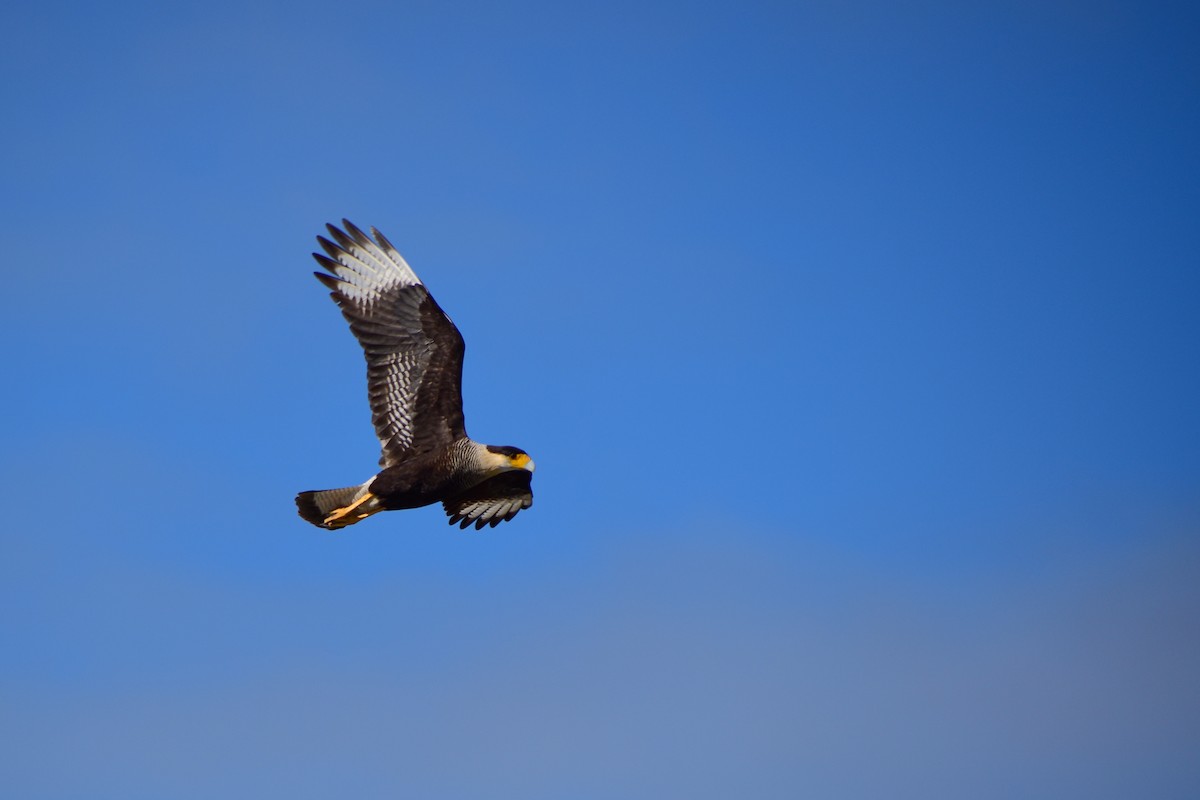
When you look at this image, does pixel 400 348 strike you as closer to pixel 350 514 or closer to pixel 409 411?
pixel 409 411

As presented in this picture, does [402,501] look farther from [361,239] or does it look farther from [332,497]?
[361,239]

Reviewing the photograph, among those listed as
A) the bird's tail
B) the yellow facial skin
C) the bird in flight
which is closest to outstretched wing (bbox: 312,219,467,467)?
the bird in flight

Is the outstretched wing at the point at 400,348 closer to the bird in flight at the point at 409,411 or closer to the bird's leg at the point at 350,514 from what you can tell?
the bird in flight at the point at 409,411

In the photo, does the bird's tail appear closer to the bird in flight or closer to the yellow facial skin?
the bird in flight

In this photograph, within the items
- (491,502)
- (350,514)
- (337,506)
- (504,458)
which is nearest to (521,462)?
(504,458)

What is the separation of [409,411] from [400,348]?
0.61m

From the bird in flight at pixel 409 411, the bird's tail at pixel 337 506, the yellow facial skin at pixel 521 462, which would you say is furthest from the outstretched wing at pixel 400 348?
the yellow facial skin at pixel 521 462

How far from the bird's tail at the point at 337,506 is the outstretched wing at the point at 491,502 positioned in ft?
3.16

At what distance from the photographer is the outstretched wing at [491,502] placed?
10195mm

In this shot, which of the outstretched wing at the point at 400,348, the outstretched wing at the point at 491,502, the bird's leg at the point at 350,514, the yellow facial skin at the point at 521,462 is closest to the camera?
the bird's leg at the point at 350,514

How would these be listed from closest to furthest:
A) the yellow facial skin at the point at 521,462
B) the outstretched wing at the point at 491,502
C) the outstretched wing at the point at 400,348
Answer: the yellow facial skin at the point at 521,462, the outstretched wing at the point at 400,348, the outstretched wing at the point at 491,502

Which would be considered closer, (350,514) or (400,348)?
(350,514)

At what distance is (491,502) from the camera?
33.8 feet

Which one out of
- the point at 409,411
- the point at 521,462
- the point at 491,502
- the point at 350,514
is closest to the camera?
the point at 350,514
